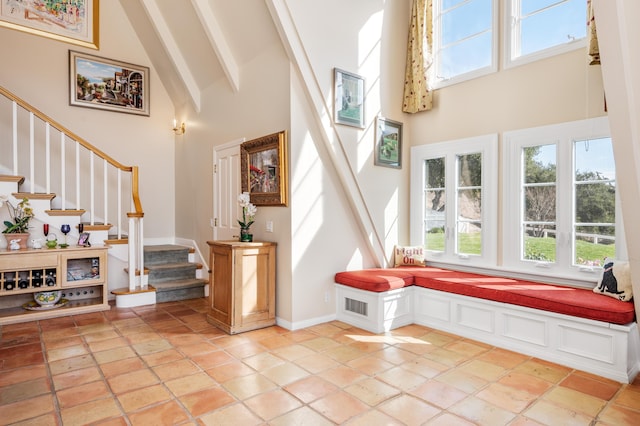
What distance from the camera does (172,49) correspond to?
213 inches

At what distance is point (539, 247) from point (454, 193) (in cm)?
111

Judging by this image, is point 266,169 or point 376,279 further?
point 266,169

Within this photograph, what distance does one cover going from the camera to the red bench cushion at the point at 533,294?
288cm

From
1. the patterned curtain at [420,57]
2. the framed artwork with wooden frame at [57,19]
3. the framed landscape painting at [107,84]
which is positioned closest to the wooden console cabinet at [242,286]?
the patterned curtain at [420,57]

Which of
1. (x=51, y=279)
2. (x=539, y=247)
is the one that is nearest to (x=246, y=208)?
(x=51, y=279)

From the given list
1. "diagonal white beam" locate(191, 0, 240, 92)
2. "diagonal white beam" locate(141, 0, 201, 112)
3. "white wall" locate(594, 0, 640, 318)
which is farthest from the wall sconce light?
"white wall" locate(594, 0, 640, 318)

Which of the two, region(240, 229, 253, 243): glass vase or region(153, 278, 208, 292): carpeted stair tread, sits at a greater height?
region(240, 229, 253, 243): glass vase

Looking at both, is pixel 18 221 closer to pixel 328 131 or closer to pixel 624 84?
pixel 328 131

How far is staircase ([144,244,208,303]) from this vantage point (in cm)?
519

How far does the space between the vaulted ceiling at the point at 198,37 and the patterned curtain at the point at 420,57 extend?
1873mm

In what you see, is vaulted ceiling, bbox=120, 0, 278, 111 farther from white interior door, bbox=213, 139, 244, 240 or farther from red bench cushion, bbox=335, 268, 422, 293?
red bench cushion, bbox=335, 268, 422, 293

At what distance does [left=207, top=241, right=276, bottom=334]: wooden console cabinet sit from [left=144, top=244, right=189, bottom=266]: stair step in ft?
6.13

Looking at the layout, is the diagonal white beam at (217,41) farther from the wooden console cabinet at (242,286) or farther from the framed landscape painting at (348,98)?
the wooden console cabinet at (242,286)

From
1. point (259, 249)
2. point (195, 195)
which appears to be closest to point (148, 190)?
point (195, 195)
